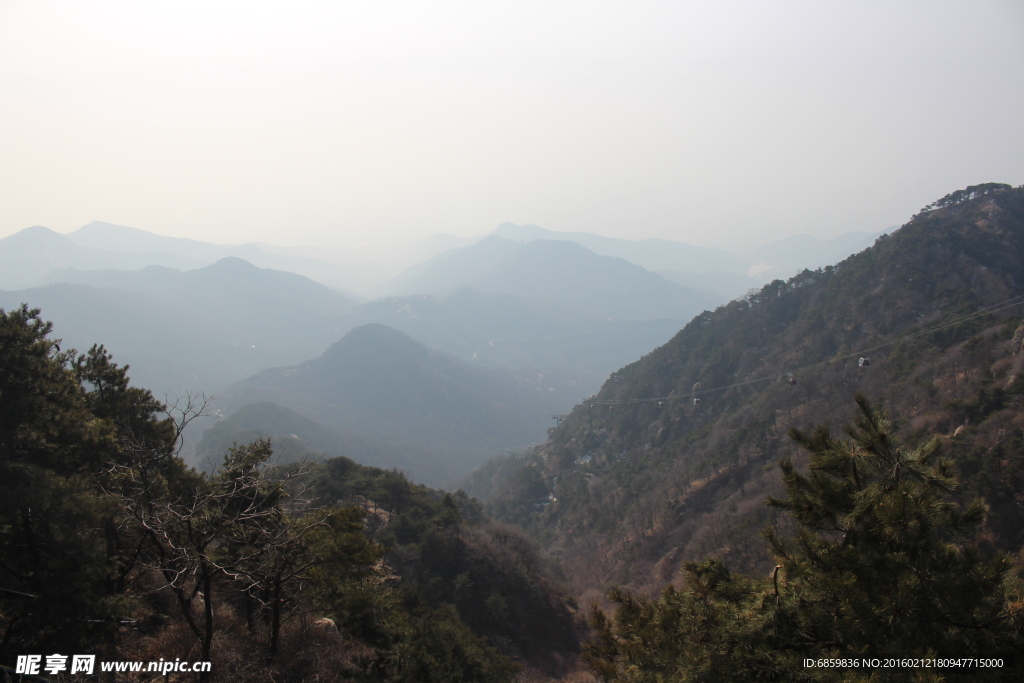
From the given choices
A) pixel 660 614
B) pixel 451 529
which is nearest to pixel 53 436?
pixel 660 614

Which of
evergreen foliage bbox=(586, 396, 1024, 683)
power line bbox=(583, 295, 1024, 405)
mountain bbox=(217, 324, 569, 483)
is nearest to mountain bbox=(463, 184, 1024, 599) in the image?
power line bbox=(583, 295, 1024, 405)

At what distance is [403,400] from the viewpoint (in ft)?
589

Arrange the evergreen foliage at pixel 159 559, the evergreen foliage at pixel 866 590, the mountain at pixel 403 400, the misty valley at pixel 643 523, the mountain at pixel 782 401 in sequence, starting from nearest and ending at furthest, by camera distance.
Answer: the evergreen foliage at pixel 866 590, the misty valley at pixel 643 523, the evergreen foliage at pixel 159 559, the mountain at pixel 782 401, the mountain at pixel 403 400

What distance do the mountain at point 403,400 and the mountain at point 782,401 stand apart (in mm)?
74440

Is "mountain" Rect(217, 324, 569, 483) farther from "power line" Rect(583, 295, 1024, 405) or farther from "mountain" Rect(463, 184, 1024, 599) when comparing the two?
"power line" Rect(583, 295, 1024, 405)

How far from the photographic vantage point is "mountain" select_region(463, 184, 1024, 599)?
29.0 m

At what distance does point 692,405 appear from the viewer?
67125mm

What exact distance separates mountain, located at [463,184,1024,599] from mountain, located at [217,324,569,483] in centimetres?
7444

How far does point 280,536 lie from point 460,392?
6989 inches

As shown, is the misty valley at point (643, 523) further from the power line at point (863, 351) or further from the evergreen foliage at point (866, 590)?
the power line at point (863, 351)

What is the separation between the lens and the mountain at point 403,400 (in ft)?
506

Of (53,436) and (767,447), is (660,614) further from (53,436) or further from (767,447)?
(767,447)

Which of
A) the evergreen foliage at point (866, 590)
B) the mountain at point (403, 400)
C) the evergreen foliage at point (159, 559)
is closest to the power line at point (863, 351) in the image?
the evergreen foliage at point (159, 559)

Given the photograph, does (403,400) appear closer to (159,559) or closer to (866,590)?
(159,559)
